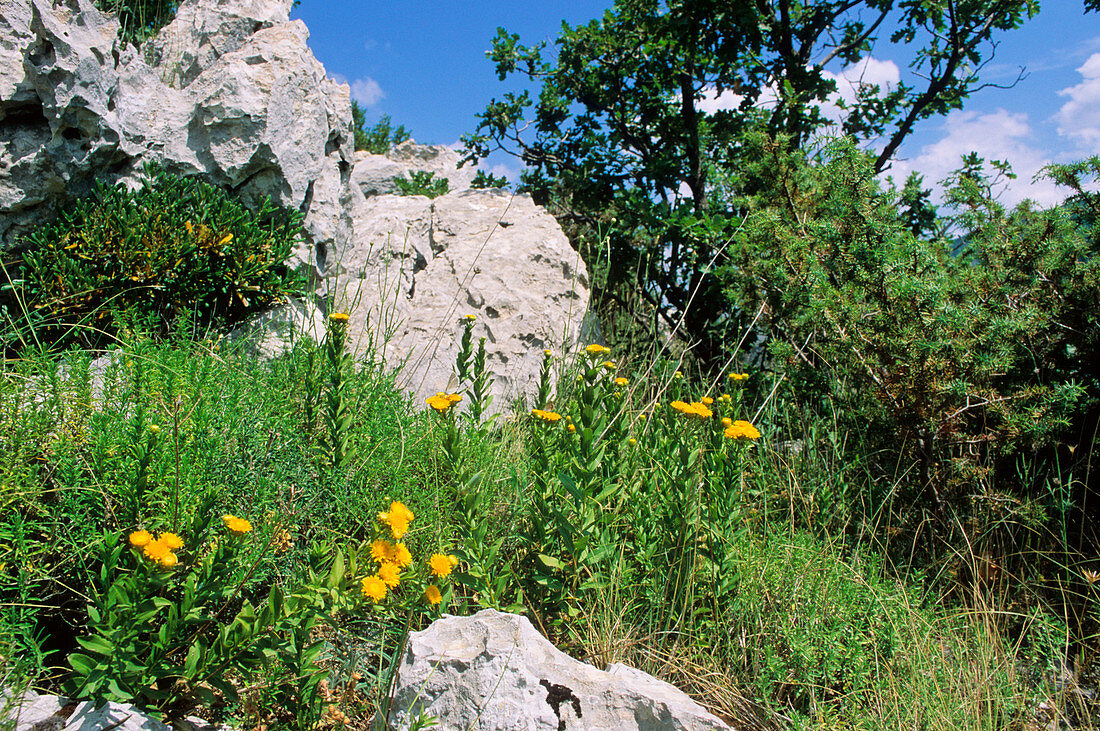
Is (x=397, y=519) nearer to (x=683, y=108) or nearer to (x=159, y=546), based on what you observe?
(x=159, y=546)

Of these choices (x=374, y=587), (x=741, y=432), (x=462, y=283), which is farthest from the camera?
(x=462, y=283)

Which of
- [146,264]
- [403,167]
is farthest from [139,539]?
[403,167]

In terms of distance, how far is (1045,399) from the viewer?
313cm

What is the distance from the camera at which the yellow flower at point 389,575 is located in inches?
70.3

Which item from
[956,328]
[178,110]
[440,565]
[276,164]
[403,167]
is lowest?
[440,565]

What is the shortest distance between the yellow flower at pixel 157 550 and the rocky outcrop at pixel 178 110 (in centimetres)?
338

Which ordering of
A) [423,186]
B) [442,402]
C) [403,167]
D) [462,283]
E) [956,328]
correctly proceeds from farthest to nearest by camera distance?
[403,167]
[423,186]
[462,283]
[956,328]
[442,402]

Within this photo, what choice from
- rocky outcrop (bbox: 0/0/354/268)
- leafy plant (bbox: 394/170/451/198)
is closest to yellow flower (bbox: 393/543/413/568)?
rocky outcrop (bbox: 0/0/354/268)

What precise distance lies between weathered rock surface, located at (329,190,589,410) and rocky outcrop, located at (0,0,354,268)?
1.52 ft

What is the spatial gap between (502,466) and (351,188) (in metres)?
3.64

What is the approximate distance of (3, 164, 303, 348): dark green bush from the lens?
3.76 m

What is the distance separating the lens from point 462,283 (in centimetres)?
514

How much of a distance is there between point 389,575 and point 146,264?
310 centimetres

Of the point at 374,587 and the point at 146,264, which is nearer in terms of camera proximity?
the point at 374,587
